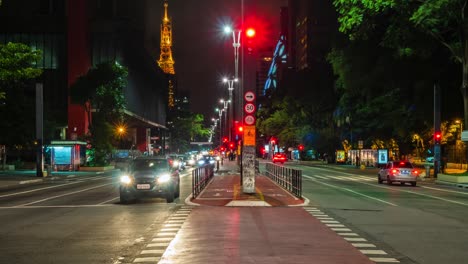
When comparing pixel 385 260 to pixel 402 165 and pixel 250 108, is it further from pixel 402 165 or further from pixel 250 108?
pixel 402 165

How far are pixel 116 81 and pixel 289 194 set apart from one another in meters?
51.8

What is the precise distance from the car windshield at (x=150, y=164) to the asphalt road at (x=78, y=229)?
1299mm

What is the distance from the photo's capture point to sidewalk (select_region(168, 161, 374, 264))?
1091 cm

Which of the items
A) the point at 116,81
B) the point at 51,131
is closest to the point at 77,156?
the point at 51,131

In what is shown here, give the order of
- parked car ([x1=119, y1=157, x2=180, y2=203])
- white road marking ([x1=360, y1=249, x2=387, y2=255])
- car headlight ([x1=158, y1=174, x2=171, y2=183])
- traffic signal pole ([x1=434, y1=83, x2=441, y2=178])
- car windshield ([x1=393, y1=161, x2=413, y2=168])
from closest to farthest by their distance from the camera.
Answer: white road marking ([x1=360, y1=249, x2=387, y2=255]) < parked car ([x1=119, y1=157, x2=180, y2=203]) < car headlight ([x1=158, y1=174, x2=171, y2=183]) < car windshield ([x1=393, y1=161, x2=413, y2=168]) < traffic signal pole ([x1=434, y1=83, x2=441, y2=178])

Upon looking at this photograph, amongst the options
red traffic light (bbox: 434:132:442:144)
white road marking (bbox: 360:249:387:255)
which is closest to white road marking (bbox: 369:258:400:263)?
white road marking (bbox: 360:249:387:255)

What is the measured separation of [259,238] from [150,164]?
12186mm

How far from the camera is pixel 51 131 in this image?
6906 centimetres

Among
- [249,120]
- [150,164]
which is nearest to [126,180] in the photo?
[150,164]

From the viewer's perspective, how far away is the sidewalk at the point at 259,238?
1091cm

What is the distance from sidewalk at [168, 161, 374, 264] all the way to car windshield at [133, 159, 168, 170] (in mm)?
3627

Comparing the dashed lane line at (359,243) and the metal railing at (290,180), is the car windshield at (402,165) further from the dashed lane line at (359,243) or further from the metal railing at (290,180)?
the dashed lane line at (359,243)

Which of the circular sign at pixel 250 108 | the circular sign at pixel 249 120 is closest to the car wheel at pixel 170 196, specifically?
the circular sign at pixel 249 120

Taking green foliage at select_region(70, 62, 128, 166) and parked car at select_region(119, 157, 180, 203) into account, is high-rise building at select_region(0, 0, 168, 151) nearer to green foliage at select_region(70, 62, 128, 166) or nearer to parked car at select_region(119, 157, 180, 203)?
green foliage at select_region(70, 62, 128, 166)
